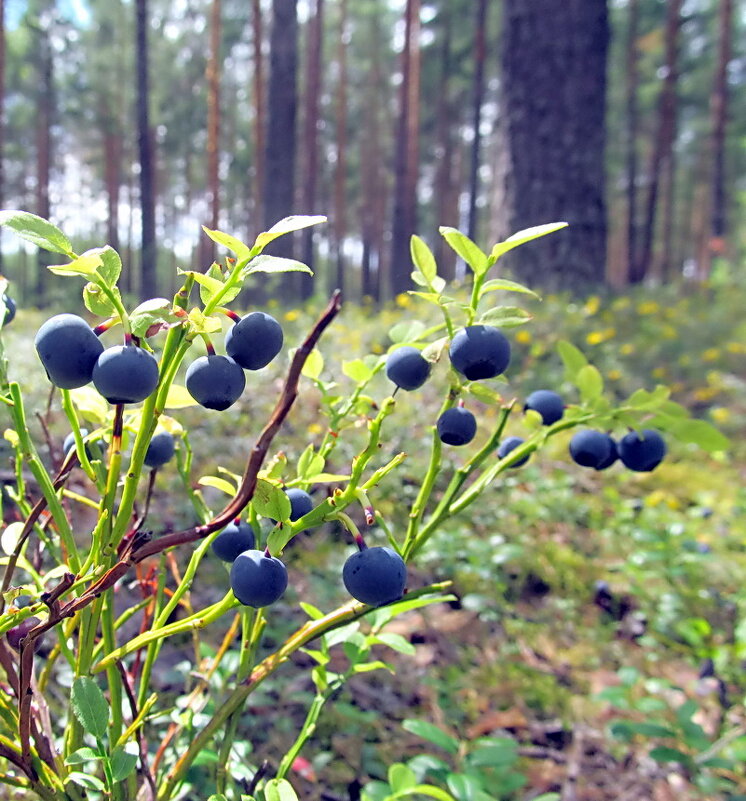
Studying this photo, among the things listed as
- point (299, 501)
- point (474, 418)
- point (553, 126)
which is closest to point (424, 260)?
point (474, 418)

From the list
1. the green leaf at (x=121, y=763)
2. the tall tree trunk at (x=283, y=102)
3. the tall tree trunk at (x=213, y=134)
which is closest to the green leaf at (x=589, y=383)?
the green leaf at (x=121, y=763)

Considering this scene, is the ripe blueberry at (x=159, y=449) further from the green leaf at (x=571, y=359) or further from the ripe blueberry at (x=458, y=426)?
the green leaf at (x=571, y=359)

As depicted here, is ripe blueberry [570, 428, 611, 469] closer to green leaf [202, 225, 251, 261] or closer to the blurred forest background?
green leaf [202, 225, 251, 261]

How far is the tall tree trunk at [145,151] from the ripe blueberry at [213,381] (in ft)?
33.3

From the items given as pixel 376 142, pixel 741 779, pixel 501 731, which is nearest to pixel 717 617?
pixel 741 779

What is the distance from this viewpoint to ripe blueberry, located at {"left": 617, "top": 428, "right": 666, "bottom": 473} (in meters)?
0.82

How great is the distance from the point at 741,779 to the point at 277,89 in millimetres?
9253

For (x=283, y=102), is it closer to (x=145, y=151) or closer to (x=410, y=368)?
(x=145, y=151)

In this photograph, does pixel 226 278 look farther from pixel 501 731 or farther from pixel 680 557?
pixel 680 557

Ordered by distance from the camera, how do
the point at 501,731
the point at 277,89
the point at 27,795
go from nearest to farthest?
the point at 27,795, the point at 501,731, the point at 277,89

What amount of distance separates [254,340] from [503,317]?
27cm

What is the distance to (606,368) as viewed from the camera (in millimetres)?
4031

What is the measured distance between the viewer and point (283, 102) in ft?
29.3

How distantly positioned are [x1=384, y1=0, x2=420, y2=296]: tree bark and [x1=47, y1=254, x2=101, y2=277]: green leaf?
1223cm
